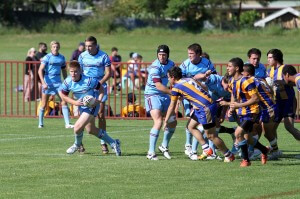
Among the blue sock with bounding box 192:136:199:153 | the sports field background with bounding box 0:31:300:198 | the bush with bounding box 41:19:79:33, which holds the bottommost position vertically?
the sports field background with bounding box 0:31:300:198

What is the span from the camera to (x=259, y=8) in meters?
102

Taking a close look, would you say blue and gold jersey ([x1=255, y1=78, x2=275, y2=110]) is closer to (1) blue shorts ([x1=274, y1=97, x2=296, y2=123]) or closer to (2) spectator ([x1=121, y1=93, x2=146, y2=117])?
(1) blue shorts ([x1=274, y1=97, x2=296, y2=123])

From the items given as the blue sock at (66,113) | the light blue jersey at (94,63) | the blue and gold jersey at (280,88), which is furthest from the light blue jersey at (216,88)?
the blue sock at (66,113)

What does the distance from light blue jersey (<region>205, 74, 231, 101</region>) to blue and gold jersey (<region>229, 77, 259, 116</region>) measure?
1597mm

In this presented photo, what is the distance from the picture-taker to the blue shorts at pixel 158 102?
54.2ft

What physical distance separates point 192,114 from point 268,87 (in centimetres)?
133

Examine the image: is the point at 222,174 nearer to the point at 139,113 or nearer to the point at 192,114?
the point at 192,114

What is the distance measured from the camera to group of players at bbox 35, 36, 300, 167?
15.1 m

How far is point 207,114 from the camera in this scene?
50.0ft

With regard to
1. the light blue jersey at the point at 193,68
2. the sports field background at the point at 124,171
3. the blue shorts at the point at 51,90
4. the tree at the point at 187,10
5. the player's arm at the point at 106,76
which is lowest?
the sports field background at the point at 124,171

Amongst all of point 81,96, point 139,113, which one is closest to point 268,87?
point 81,96

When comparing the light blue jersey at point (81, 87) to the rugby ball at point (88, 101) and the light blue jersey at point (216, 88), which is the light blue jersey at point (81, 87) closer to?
the rugby ball at point (88, 101)

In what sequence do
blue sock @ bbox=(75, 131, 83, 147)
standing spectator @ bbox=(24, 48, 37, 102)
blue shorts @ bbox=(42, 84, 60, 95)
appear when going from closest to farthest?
blue sock @ bbox=(75, 131, 83, 147) → blue shorts @ bbox=(42, 84, 60, 95) → standing spectator @ bbox=(24, 48, 37, 102)

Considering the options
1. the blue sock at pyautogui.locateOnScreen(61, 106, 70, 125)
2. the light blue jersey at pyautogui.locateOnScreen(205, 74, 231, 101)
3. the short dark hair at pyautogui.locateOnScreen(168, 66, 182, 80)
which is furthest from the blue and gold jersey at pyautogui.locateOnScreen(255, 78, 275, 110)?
the blue sock at pyautogui.locateOnScreen(61, 106, 70, 125)
